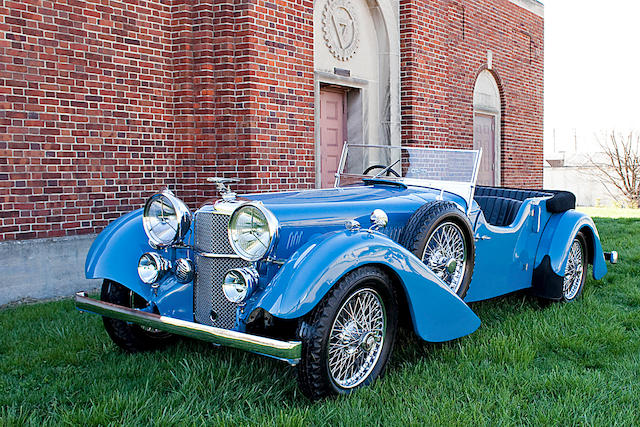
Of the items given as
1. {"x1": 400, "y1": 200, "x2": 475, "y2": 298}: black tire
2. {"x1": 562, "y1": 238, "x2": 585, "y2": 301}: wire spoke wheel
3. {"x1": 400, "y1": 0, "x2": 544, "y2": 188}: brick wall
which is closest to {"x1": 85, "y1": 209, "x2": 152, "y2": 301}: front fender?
{"x1": 400, "y1": 200, "x2": 475, "y2": 298}: black tire

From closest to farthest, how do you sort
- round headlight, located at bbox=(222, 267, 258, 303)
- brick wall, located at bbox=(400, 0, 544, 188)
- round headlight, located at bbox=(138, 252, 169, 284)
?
round headlight, located at bbox=(222, 267, 258, 303), round headlight, located at bbox=(138, 252, 169, 284), brick wall, located at bbox=(400, 0, 544, 188)

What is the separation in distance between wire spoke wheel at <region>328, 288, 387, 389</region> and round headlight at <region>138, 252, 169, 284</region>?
111cm

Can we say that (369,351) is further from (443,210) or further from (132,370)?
(132,370)

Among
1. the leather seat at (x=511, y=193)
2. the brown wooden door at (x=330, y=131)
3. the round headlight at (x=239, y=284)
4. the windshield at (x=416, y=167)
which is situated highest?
the brown wooden door at (x=330, y=131)

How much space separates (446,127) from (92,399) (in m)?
8.03

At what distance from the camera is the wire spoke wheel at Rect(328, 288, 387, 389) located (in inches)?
120

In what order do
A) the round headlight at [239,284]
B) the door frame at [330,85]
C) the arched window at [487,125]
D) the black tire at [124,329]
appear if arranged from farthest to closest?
the arched window at [487,125] < the door frame at [330,85] < the black tire at [124,329] < the round headlight at [239,284]

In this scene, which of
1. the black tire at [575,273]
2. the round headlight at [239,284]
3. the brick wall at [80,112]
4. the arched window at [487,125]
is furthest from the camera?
the arched window at [487,125]

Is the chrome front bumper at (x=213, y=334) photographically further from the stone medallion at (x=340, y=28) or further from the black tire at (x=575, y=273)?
the stone medallion at (x=340, y=28)

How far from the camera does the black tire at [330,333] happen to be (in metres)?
2.84

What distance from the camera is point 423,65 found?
9.29 metres

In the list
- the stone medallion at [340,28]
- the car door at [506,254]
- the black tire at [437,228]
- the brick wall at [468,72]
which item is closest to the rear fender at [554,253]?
the car door at [506,254]

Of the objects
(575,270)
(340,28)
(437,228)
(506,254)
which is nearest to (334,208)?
(437,228)

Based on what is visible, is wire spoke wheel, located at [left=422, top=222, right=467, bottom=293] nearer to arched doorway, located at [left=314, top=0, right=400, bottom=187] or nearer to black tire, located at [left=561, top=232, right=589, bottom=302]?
black tire, located at [left=561, top=232, right=589, bottom=302]
